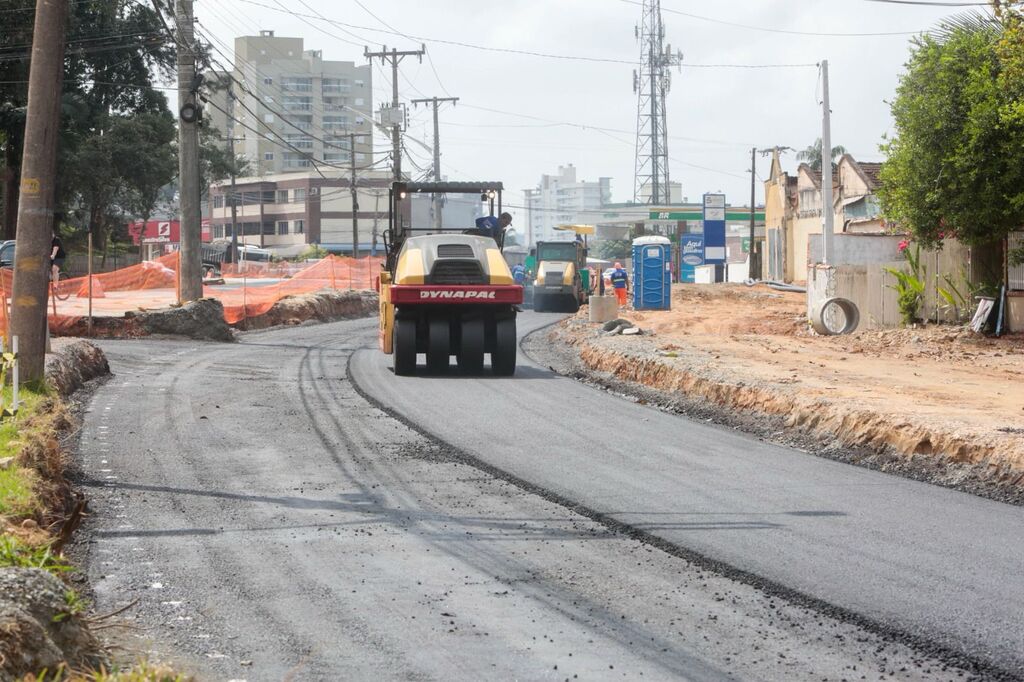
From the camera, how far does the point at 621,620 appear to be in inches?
267

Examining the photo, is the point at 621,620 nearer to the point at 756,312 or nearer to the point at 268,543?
the point at 268,543

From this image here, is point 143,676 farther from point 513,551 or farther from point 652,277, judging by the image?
point 652,277

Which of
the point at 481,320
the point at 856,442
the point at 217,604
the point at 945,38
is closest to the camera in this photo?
the point at 217,604

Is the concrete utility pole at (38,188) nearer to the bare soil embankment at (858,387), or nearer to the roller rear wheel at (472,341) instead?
the roller rear wheel at (472,341)

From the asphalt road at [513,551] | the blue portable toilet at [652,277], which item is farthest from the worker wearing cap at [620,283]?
the asphalt road at [513,551]

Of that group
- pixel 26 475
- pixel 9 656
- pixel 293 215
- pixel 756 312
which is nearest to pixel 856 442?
pixel 26 475

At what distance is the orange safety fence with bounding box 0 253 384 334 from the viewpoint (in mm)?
27747

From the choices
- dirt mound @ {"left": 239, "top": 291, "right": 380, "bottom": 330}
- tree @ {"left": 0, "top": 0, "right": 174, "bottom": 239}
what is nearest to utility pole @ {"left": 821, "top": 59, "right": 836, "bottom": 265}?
dirt mound @ {"left": 239, "top": 291, "right": 380, "bottom": 330}

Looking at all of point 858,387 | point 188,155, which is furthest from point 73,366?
point 188,155

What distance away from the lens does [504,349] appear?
20172mm

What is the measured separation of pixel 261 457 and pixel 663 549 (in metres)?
5.13

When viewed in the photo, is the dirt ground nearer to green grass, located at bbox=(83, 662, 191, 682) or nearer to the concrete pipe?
the concrete pipe

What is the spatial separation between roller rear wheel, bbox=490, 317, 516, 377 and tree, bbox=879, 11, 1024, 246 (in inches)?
396

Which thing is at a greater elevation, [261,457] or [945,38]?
[945,38]
